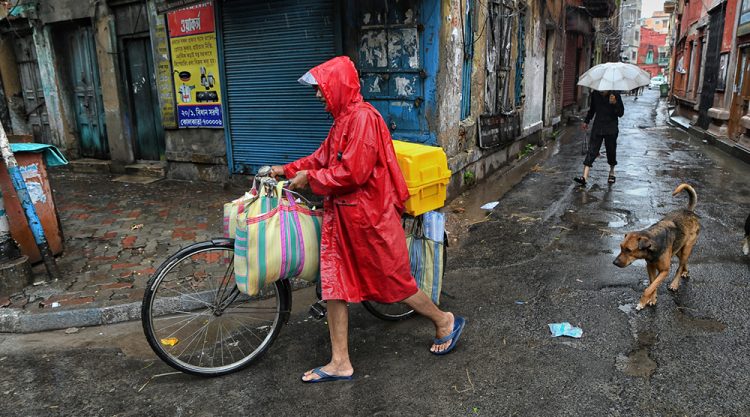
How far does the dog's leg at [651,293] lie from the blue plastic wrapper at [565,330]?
2.26ft

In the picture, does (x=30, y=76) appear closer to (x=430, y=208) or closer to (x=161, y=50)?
(x=161, y=50)

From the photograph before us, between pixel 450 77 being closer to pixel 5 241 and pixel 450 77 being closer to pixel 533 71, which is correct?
pixel 5 241

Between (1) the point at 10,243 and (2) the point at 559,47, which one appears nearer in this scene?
(1) the point at 10,243

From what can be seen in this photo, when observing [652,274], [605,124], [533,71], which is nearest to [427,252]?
[652,274]

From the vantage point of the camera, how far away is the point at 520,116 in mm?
11570

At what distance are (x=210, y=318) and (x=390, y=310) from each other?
142cm

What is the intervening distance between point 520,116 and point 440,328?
8.97 metres

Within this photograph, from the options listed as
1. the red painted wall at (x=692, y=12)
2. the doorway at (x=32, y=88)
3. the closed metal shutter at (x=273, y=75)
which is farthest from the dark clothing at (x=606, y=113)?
the red painted wall at (x=692, y=12)

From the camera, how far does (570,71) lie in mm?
20125

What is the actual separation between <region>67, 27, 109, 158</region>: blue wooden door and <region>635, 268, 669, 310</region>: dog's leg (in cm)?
1011

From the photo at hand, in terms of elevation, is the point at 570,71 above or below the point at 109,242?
above

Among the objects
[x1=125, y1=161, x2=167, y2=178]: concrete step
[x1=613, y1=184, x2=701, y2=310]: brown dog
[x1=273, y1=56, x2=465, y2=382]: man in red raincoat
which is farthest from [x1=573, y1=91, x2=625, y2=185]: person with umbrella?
[x1=125, y1=161, x2=167, y2=178]: concrete step

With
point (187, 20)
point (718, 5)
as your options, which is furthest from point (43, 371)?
point (718, 5)

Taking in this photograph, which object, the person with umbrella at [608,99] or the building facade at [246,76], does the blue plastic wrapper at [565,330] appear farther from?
the person with umbrella at [608,99]
